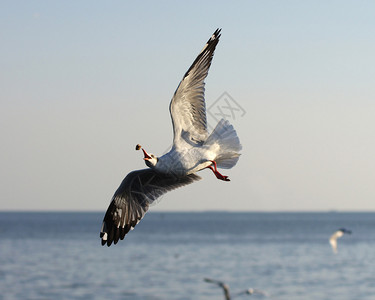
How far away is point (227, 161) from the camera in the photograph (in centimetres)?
992

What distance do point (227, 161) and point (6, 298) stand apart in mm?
41912

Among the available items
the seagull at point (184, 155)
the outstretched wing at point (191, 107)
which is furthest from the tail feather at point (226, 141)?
the outstretched wing at point (191, 107)

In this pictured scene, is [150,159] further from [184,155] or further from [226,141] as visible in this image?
[226,141]

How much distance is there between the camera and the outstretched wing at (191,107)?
999 cm

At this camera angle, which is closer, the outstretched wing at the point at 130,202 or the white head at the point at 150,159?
the white head at the point at 150,159

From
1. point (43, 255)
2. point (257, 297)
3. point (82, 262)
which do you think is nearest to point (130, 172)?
point (257, 297)

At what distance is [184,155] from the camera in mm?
9508

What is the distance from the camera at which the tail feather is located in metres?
9.80

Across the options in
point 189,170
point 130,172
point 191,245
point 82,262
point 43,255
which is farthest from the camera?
point 191,245

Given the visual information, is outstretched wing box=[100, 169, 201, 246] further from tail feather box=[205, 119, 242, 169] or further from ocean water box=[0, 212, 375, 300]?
ocean water box=[0, 212, 375, 300]

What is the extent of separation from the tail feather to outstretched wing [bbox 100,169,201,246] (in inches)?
57.3

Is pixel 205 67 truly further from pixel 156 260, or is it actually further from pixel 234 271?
pixel 156 260

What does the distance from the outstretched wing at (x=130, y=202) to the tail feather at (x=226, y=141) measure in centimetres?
146

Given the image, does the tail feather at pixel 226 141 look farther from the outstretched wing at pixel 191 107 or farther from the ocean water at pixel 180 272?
the ocean water at pixel 180 272
